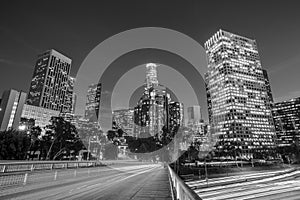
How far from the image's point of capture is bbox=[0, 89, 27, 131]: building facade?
94.0 m

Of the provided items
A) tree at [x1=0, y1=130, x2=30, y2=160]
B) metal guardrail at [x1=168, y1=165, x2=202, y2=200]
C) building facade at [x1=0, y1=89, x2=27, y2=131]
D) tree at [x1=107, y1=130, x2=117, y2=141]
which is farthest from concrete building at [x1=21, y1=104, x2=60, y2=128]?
metal guardrail at [x1=168, y1=165, x2=202, y2=200]

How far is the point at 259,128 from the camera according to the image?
541ft

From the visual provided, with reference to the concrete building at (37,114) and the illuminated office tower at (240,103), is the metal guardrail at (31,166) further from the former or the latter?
the concrete building at (37,114)

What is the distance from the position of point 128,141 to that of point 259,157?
4275 inches

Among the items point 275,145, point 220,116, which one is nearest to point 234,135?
point 220,116

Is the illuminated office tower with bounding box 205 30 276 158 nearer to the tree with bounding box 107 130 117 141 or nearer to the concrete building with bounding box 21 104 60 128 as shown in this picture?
the tree with bounding box 107 130 117 141

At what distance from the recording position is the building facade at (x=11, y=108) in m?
94.0

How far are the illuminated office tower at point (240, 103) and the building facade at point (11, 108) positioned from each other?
148619mm

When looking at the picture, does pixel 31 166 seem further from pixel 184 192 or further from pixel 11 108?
pixel 11 108

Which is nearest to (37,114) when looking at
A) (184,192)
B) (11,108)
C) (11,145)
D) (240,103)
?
(11,108)

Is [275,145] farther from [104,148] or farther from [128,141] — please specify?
[104,148]

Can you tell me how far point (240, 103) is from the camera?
169 metres

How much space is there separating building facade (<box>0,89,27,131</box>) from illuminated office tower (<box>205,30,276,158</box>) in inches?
5851

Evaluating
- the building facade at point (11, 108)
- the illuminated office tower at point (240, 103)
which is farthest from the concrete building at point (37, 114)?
the illuminated office tower at point (240, 103)
